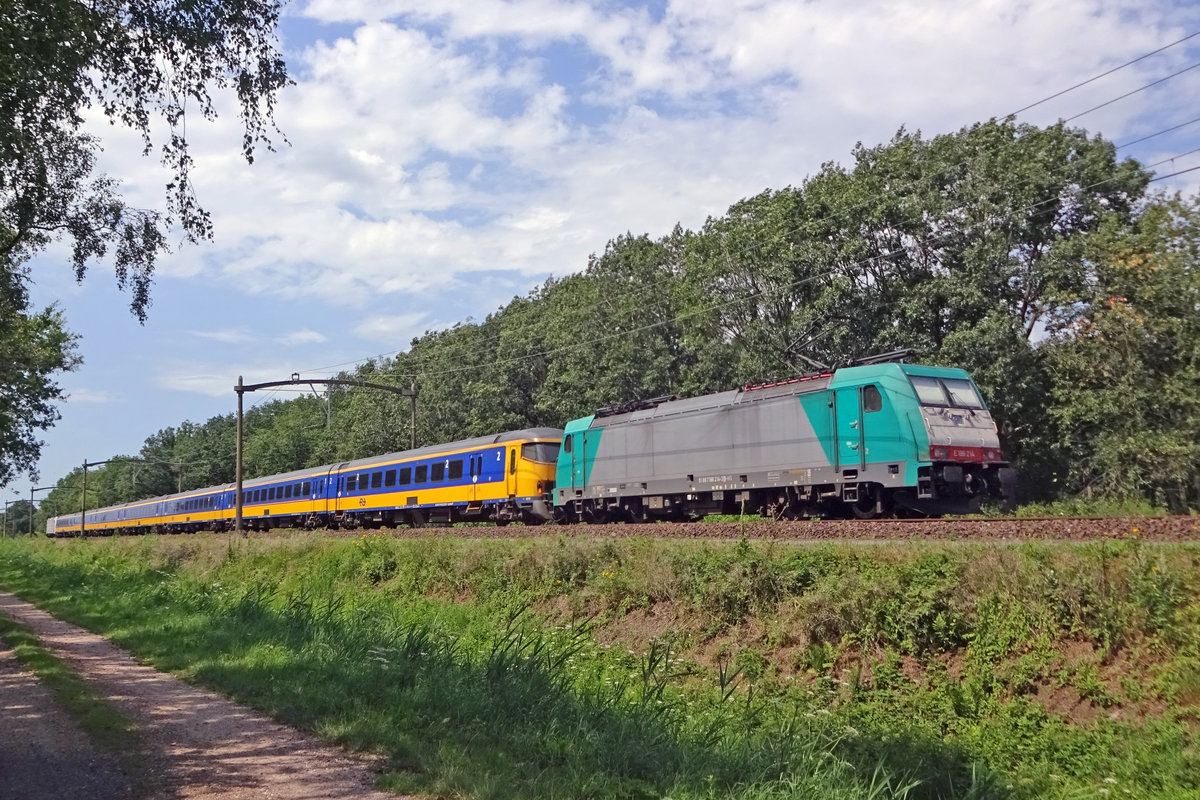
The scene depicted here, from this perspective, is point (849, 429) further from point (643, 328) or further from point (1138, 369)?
point (643, 328)

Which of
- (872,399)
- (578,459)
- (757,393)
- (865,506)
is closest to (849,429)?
(872,399)

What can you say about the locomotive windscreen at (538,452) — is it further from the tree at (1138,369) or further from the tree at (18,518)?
the tree at (18,518)

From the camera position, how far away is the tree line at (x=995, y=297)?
27.5 metres

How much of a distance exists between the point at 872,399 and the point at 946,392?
5.48 feet

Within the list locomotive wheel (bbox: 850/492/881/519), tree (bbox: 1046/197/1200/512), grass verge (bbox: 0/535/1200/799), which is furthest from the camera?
tree (bbox: 1046/197/1200/512)

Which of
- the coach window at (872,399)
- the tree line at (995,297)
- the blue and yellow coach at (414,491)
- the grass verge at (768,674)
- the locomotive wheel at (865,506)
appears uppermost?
the tree line at (995,297)

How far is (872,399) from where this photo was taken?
18.6 m

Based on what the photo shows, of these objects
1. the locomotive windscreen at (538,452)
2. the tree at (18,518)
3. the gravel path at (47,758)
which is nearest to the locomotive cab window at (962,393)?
the locomotive windscreen at (538,452)

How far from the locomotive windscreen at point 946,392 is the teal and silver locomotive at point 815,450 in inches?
1.2

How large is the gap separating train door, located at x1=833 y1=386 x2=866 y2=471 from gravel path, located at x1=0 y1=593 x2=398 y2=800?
43.0 ft

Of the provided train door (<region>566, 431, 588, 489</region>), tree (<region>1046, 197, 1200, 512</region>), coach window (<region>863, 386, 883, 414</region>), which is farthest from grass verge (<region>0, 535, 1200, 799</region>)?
tree (<region>1046, 197, 1200, 512</region>)

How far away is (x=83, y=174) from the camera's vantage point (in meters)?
13.6

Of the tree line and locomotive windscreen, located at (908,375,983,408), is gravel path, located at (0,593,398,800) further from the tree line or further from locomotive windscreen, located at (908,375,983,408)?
the tree line

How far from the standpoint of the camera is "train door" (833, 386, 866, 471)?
1867 centimetres
